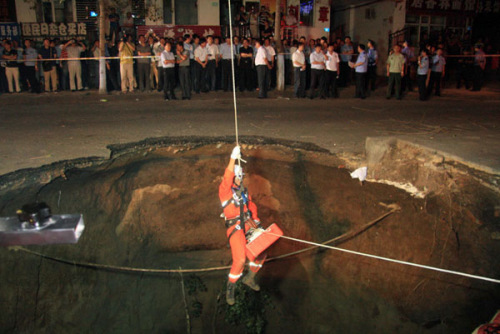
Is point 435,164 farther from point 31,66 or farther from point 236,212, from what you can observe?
point 31,66

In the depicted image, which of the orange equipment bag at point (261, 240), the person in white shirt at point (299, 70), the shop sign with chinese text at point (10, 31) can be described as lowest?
the orange equipment bag at point (261, 240)

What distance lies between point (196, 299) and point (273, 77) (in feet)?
36.2

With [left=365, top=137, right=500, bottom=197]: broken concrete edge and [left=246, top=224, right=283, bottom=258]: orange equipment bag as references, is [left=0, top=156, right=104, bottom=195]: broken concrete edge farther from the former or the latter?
[left=365, top=137, right=500, bottom=197]: broken concrete edge

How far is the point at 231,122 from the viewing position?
912cm

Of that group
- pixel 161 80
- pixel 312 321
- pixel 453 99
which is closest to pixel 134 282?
pixel 312 321

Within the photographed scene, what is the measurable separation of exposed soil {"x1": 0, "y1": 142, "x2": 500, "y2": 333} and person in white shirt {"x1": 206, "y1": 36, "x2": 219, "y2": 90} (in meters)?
7.12

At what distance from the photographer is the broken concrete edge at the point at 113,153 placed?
224 inches

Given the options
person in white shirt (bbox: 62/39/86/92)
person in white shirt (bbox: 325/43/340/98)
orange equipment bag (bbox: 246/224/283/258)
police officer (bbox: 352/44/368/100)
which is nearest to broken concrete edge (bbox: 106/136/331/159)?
orange equipment bag (bbox: 246/224/283/258)

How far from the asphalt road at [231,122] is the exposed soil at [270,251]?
0.70 m

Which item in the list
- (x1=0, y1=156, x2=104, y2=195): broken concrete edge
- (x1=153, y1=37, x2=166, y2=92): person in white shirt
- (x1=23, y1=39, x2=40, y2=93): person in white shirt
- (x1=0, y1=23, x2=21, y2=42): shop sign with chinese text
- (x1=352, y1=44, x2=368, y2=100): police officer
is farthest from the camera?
(x1=0, y1=23, x2=21, y2=42): shop sign with chinese text

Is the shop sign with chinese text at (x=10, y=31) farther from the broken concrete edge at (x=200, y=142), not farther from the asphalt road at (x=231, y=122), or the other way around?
the broken concrete edge at (x=200, y=142)

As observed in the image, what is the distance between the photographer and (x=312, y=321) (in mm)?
6371

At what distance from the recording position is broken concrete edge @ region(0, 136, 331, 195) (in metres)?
5.68

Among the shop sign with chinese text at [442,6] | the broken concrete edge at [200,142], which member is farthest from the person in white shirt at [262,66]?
the shop sign with chinese text at [442,6]
